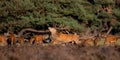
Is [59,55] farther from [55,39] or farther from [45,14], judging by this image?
[45,14]

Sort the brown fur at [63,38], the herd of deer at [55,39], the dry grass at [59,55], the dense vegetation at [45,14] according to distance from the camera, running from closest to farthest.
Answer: the dry grass at [59,55] < the herd of deer at [55,39] < the brown fur at [63,38] < the dense vegetation at [45,14]

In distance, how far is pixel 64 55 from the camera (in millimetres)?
15500

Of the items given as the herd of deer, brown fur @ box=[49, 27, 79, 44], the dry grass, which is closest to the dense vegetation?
the herd of deer

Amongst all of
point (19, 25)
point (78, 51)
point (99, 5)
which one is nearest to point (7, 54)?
point (78, 51)

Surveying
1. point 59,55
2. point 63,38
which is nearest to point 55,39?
point 63,38

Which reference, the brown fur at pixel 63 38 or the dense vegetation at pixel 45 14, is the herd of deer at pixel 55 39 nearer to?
the brown fur at pixel 63 38

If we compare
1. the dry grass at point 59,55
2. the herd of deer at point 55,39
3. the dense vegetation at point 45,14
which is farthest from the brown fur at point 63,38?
the dry grass at point 59,55

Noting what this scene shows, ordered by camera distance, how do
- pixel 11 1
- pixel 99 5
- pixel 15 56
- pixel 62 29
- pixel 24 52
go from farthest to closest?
1. pixel 99 5
2. pixel 62 29
3. pixel 11 1
4. pixel 24 52
5. pixel 15 56

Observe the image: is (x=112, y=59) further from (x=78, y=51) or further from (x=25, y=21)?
(x=25, y=21)

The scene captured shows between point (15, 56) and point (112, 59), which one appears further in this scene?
point (112, 59)

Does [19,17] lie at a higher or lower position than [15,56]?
lower

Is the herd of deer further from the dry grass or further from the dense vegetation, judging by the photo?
the dry grass

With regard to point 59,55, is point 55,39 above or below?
below

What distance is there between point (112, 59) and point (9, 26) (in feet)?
55.2
